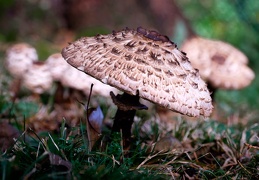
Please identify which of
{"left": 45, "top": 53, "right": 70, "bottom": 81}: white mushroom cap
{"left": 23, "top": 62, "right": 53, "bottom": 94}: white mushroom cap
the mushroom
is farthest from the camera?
{"left": 23, "top": 62, "right": 53, "bottom": 94}: white mushroom cap

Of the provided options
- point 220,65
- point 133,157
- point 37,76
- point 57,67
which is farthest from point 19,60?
point 133,157

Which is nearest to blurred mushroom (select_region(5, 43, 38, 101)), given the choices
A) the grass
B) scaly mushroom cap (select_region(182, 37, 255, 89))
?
the grass

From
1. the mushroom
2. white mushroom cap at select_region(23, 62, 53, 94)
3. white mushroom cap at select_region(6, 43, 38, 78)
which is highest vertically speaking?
the mushroom

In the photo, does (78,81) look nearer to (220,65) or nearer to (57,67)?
(57,67)

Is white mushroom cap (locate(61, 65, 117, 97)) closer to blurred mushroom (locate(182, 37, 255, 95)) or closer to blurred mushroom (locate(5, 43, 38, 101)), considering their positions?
blurred mushroom (locate(5, 43, 38, 101))

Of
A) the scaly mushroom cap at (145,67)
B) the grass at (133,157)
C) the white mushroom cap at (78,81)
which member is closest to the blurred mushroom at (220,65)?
the white mushroom cap at (78,81)

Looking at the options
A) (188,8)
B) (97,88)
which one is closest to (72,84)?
(97,88)
